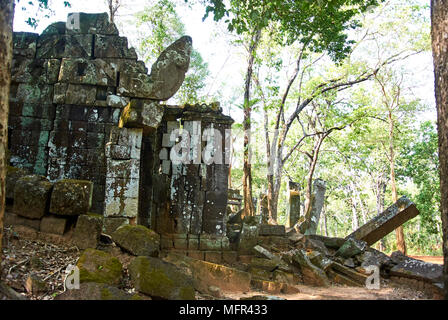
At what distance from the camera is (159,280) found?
376cm

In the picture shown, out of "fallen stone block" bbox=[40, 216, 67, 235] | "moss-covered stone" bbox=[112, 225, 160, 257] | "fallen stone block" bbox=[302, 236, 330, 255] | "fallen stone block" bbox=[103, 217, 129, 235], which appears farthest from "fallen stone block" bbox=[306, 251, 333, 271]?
"fallen stone block" bbox=[40, 216, 67, 235]

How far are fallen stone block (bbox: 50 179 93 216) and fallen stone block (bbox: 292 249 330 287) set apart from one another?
4.86 meters

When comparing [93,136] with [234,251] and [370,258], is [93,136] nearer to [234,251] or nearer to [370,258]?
[234,251]

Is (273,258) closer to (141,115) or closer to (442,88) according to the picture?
(141,115)

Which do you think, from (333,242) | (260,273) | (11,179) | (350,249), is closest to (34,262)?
(11,179)

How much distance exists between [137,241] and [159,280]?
1.11m

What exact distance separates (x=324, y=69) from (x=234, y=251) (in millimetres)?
12959

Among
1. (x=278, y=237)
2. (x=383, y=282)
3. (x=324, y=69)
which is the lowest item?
(x=383, y=282)

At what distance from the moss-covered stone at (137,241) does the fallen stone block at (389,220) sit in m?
6.28

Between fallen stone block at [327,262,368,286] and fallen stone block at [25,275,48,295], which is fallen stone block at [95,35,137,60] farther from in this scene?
fallen stone block at [327,262,368,286]

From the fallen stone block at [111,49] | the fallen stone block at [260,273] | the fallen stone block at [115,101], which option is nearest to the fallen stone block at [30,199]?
the fallen stone block at [115,101]
